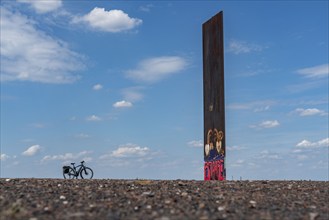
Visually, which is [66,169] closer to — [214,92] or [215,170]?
[215,170]

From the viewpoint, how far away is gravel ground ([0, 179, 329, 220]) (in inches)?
376

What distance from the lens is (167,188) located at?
13.5m

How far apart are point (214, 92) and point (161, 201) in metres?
9.99

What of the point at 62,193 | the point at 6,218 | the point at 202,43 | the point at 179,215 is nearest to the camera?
the point at 6,218

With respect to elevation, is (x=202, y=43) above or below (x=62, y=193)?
above

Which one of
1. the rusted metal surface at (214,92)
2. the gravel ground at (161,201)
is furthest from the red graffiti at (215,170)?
the gravel ground at (161,201)

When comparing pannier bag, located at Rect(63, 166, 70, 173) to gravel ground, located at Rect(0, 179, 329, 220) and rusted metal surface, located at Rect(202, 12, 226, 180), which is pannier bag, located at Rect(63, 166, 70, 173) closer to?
rusted metal surface, located at Rect(202, 12, 226, 180)

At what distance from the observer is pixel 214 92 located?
66.5 ft

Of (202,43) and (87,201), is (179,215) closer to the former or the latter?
(87,201)

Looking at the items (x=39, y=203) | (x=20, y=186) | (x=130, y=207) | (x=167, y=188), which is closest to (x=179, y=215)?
(x=130, y=207)

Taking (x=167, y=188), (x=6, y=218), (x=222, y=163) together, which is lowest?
(x=6, y=218)

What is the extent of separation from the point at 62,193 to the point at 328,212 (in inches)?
257

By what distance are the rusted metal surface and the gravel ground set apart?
4874mm

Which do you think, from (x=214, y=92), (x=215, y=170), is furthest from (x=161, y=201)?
(x=214, y=92)
